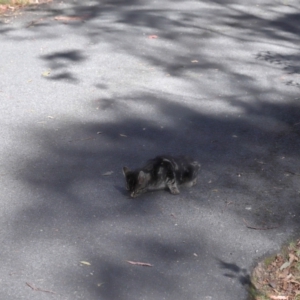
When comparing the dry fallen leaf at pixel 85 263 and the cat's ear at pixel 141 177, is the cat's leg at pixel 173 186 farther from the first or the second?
the dry fallen leaf at pixel 85 263

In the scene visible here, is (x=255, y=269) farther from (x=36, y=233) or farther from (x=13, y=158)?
(x=13, y=158)

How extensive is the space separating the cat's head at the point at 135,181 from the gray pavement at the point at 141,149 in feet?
0.39

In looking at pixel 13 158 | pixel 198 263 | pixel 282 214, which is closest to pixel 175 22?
pixel 13 158

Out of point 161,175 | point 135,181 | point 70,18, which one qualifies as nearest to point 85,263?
point 135,181

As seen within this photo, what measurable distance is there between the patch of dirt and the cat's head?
52.6 inches

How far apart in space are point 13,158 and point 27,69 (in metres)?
3.24

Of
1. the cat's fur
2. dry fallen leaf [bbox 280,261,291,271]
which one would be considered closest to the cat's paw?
the cat's fur

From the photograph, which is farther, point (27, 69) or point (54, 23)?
point (54, 23)

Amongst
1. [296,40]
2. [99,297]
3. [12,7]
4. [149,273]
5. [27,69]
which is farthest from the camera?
[12,7]

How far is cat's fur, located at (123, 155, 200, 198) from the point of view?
575 cm

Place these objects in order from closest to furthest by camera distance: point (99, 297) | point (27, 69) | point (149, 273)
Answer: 1. point (99, 297)
2. point (149, 273)
3. point (27, 69)

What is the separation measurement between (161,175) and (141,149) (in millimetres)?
1119

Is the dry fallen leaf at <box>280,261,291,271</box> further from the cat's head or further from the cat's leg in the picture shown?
the cat's head

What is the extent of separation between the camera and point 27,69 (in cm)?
959
